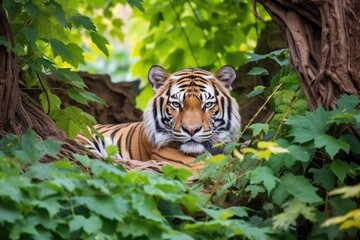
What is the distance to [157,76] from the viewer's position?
677 centimetres

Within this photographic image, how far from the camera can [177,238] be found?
13.1ft

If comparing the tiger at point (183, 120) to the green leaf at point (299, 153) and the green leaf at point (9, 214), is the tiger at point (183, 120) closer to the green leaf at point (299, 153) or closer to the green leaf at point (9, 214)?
the green leaf at point (299, 153)

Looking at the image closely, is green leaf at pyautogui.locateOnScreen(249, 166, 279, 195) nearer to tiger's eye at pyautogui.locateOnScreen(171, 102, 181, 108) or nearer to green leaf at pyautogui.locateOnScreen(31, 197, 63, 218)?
green leaf at pyautogui.locateOnScreen(31, 197, 63, 218)

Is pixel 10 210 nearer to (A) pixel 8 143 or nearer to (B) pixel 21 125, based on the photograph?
(A) pixel 8 143

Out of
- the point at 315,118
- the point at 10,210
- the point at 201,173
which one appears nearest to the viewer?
the point at 10,210

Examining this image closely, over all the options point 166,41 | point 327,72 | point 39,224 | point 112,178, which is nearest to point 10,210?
point 39,224

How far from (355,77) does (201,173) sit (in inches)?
32.5

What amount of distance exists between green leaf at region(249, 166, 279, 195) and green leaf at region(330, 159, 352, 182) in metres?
0.25

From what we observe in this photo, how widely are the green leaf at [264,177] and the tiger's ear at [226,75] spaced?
2.17 meters

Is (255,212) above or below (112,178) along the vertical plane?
below

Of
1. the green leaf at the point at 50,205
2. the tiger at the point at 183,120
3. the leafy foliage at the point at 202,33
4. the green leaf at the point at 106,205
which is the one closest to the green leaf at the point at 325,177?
the green leaf at the point at 106,205

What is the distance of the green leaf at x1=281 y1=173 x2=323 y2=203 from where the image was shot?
14.3ft

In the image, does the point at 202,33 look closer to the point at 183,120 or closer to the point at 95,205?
the point at 183,120

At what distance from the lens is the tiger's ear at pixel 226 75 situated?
261 inches
